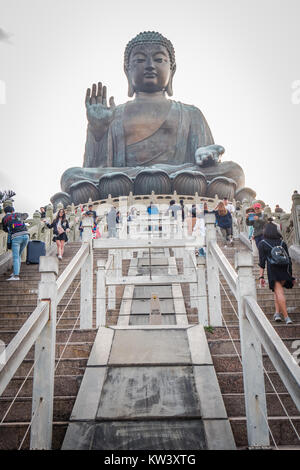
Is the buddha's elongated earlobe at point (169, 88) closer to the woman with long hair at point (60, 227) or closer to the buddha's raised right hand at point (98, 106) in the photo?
the buddha's raised right hand at point (98, 106)

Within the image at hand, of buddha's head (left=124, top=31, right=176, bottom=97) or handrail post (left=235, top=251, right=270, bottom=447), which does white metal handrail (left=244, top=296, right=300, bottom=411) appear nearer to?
handrail post (left=235, top=251, right=270, bottom=447)

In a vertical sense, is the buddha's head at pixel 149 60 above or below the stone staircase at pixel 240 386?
above

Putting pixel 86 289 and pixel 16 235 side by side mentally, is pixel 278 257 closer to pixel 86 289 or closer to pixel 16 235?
pixel 86 289

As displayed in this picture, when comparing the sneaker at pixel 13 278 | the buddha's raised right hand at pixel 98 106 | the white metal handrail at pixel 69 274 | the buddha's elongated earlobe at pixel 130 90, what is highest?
the buddha's elongated earlobe at pixel 130 90

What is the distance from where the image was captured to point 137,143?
21.0 metres

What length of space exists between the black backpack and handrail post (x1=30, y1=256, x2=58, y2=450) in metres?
2.82

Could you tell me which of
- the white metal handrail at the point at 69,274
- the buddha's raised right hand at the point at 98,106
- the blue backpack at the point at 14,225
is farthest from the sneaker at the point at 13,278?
the buddha's raised right hand at the point at 98,106

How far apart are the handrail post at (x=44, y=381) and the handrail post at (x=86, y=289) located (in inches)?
58.4

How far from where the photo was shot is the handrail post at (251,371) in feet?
7.71

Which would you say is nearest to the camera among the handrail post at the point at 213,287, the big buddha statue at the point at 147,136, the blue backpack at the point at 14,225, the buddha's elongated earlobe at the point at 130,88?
the handrail post at the point at 213,287

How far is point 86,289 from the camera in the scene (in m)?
4.27

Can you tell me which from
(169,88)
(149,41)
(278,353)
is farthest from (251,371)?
(169,88)

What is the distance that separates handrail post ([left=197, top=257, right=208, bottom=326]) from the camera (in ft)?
14.4
